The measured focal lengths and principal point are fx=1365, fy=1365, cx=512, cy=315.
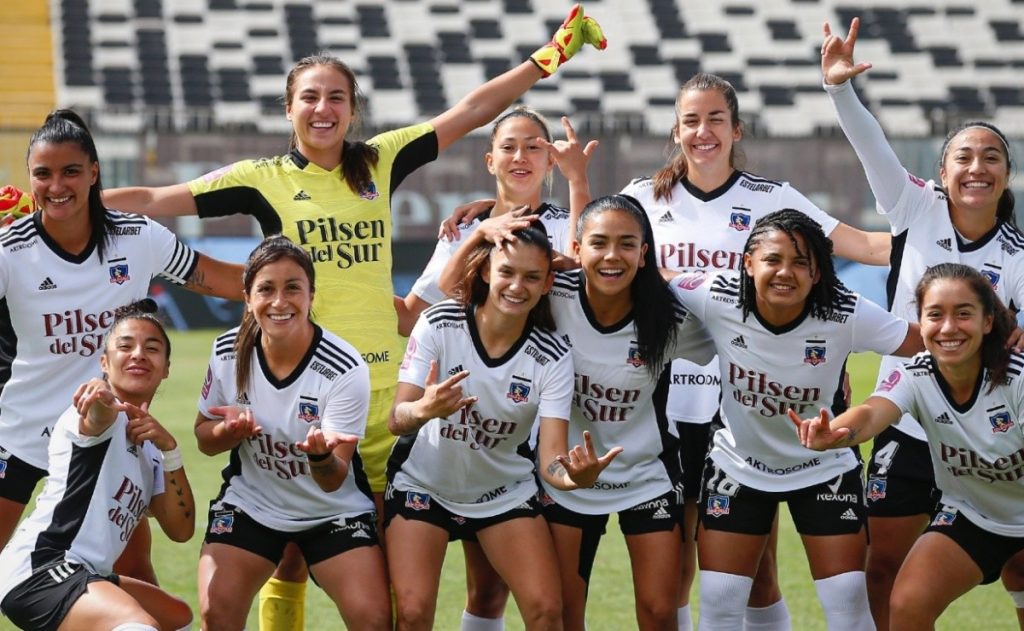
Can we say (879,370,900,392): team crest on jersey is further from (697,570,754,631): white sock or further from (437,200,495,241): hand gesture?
(437,200,495,241): hand gesture

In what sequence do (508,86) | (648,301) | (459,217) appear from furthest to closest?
(459,217)
(508,86)
(648,301)

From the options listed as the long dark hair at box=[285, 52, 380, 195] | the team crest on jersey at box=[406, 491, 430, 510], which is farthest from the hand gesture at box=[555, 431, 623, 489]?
the long dark hair at box=[285, 52, 380, 195]

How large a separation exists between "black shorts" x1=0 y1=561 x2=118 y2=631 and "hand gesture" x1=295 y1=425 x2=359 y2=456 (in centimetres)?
73

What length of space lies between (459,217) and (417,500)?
128cm

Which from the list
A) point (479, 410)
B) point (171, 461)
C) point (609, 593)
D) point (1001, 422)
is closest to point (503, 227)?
point (479, 410)

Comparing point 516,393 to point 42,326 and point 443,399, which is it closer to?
point 443,399

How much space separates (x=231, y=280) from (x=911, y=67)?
23.6 m

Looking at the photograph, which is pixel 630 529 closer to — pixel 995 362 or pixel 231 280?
pixel 995 362

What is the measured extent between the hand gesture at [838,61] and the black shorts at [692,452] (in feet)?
4.25

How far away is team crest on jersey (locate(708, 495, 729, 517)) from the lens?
4473mm

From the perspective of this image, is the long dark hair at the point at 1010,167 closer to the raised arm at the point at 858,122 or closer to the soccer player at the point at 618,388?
the raised arm at the point at 858,122

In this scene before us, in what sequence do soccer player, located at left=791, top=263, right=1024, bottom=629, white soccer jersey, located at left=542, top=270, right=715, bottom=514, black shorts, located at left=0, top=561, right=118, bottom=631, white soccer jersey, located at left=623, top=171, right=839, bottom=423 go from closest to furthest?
black shorts, located at left=0, top=561, right=118, bottom=631
soccer player, located at left=791, top=263, right=1024, bottom=629
white soccer jersey, located at left=542, top=270, right=715, bottom=514
white soccer jersey, located at left=623, top=171, right=839, bottom=423

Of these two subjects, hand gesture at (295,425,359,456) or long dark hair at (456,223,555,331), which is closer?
hand gesture at (295,425,359,456)

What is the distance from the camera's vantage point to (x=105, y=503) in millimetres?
4109
